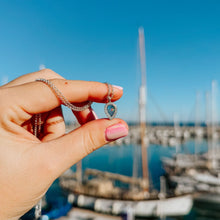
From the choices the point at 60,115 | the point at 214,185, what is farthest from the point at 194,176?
the point at 60,115

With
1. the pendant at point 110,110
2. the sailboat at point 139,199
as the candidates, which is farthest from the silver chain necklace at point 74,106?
the sailboat at point 139,199

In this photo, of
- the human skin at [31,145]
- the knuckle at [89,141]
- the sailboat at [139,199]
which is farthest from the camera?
the sailboat at [139,199]

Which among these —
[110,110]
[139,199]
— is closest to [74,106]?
[110,110]

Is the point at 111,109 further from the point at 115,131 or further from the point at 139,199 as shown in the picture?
the point at 139,199

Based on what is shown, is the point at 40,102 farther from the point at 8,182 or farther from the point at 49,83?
the point at 8,182

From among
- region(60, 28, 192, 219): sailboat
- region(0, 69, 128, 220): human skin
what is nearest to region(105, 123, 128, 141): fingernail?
region(0, 69, 128, 220): human skin

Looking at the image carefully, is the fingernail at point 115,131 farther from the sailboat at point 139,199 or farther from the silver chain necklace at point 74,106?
the sailboat at point 139,199

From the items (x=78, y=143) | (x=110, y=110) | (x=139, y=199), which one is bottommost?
(x=139, y=199)

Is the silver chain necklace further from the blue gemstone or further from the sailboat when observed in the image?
the sailboat
